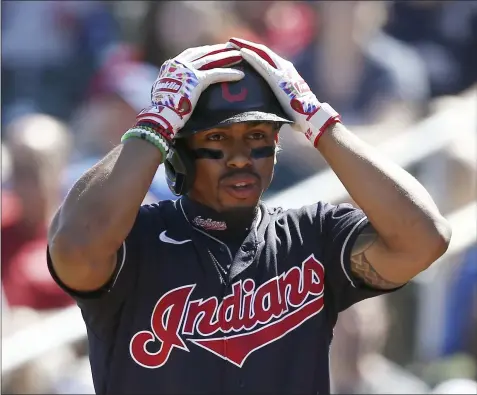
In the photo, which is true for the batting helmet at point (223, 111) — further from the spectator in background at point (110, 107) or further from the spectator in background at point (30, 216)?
the spectator in background at point (110, 107)

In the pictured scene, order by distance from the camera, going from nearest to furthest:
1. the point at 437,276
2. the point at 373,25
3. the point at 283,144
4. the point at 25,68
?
1. the point at 437,276
2. the point at 283,144
3. the point at 373,25
4. the point at 25,68

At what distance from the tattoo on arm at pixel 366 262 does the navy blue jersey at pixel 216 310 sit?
2 centimetres

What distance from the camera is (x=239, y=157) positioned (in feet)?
9.12

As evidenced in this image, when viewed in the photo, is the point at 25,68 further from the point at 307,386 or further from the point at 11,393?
the point at 307,386

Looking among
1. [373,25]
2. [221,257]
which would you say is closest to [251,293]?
[221,257]

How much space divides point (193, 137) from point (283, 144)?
9.67ft

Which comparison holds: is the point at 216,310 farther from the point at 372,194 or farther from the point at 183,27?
the point at 183,27

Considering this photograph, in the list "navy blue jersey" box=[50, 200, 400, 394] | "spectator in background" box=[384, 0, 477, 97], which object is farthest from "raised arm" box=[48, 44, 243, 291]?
"spectator in background" box=[384, 0, 477, 97]

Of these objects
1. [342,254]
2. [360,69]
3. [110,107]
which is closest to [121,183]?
[342,254]

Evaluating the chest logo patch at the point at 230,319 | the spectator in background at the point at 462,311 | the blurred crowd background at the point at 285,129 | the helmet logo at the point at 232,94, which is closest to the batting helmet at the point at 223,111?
the helmet logo at the point at 232,94

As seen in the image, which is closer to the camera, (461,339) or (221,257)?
(221,257)

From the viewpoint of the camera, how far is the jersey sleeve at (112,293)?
9.07 feet

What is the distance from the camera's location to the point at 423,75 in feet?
24.2

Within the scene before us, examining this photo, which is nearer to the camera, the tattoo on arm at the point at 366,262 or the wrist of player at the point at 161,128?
the wrist of player at the point at 161,128
